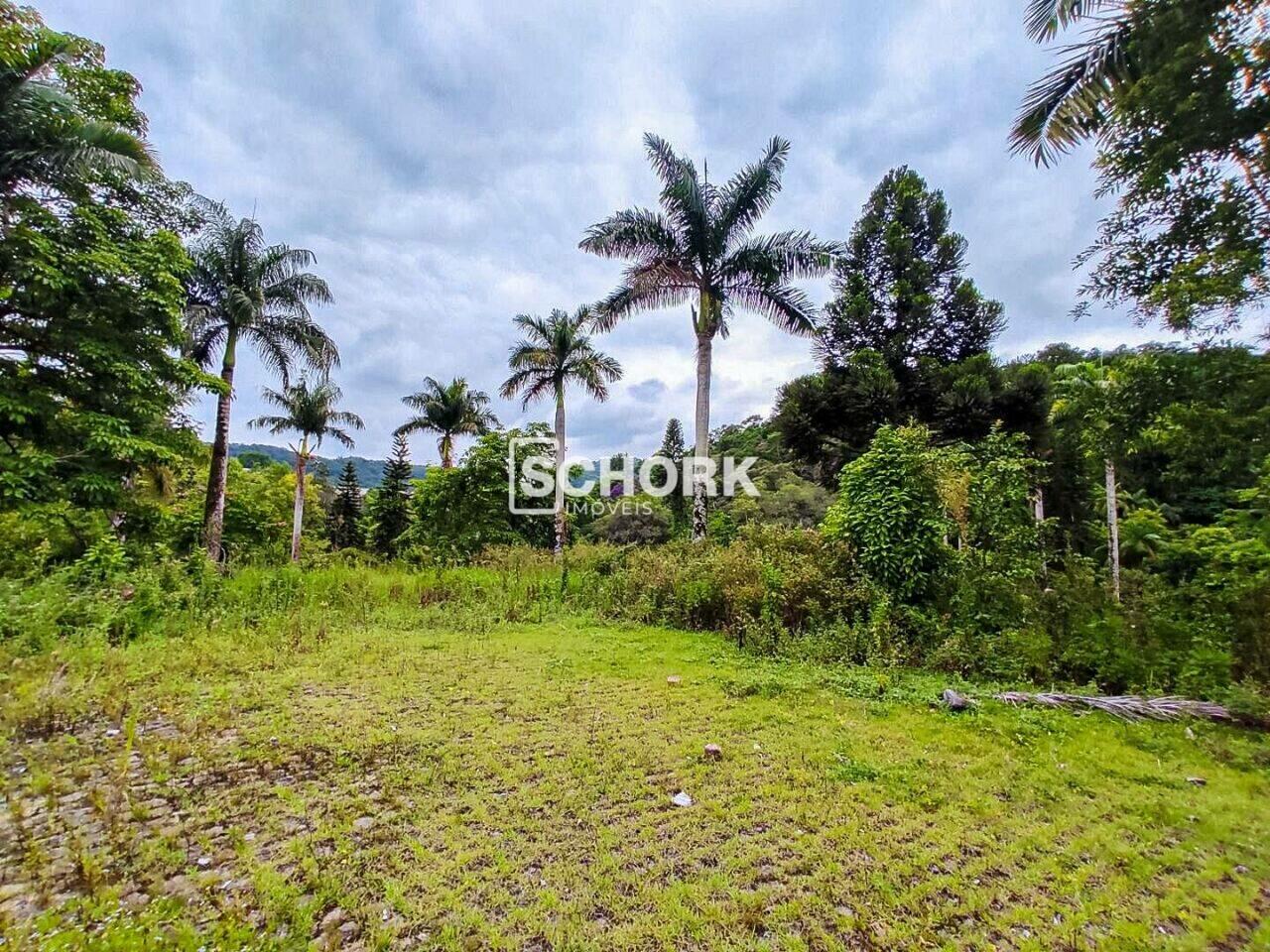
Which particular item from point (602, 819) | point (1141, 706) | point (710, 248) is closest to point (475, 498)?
point (710, 248)

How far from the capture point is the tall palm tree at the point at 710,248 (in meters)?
11.5

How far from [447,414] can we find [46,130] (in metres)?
14.8

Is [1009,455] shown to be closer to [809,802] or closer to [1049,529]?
[1049,529]

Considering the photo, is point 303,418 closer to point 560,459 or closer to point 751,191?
point 560,459

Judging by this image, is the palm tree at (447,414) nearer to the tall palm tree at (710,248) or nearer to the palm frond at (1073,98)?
the tall palm tree at (710,248)

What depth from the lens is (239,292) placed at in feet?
39.7

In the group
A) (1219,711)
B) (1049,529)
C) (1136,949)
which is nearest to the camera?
(1136,949)

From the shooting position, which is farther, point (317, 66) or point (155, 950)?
point (317, 66)

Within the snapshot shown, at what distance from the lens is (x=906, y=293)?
13.6 m

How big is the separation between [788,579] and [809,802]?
4.07 meters

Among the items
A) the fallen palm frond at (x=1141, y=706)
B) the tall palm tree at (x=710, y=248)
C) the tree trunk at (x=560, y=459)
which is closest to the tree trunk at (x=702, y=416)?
the tall palm tree at (x=710, y=248)

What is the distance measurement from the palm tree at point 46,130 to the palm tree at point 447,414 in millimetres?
14211

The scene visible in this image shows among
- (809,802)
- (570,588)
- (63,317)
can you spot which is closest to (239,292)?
(63,317)

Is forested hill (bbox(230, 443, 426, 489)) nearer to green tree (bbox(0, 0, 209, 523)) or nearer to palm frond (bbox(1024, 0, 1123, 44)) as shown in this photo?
green tree (bbox(0, 0, 209, 523))
